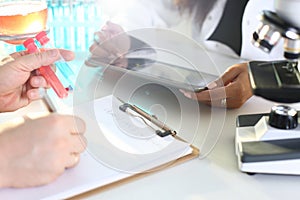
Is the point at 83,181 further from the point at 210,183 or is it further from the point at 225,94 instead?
the point at 225,94

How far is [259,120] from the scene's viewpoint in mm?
795

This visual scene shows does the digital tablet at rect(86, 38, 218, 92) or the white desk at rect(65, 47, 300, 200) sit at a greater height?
the digital tablet at rect(86, 38, 218, 92)

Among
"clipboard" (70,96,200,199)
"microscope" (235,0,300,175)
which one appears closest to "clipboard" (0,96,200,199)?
"clipboard" (70,96,200,199)

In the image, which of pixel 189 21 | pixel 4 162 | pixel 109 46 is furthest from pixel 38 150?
pixel 189 21

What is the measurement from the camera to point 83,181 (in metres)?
0.68

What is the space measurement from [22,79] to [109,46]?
0.95 feet

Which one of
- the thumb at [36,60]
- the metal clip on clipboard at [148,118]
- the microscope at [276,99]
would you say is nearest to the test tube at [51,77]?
the thumb at [36,60]

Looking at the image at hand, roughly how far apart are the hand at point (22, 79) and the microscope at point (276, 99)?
0.37 m

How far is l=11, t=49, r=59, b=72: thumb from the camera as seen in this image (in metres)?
0.82

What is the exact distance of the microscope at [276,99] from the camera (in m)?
0.64

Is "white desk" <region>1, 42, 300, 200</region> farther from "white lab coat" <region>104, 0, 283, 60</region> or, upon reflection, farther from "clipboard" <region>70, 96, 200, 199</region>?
"white lab coat" <region>104, 0, 283, 60</region>

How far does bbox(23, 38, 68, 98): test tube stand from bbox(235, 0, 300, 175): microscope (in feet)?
1.08

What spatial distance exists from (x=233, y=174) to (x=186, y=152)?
88 millimetres

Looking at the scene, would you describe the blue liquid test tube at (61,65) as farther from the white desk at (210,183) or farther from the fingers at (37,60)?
→ the white desk at (210,183)
